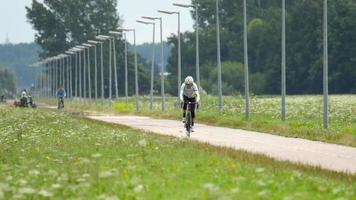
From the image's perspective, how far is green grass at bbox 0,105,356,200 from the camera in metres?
12.6

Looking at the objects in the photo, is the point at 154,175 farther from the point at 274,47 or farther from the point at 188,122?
the point at 274,47

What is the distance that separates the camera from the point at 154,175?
15664 mm

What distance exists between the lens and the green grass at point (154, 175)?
1262cm

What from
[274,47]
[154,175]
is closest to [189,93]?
[154,175]

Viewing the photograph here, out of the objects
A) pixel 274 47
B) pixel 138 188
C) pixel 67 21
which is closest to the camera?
pixel 138 188

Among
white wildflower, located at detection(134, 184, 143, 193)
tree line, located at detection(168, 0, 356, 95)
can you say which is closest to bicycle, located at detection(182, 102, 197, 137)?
white wildflower, located at detection(134, 184, 143, 193)

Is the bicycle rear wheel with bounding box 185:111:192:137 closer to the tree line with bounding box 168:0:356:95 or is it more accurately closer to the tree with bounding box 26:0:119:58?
the tree line with bounding box 168:0:356:95

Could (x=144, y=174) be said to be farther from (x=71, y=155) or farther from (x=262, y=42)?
(x=262, y=42)

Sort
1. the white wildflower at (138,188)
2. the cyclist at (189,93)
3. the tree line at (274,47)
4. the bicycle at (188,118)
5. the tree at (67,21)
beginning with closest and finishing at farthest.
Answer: the white wildflower at (138,188), the cyclist at (189,93), the bicycle at (188,118), the tree line at (274,47), the tree at (67,21)

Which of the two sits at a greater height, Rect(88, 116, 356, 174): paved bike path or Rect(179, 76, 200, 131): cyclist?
Rect(179, 76, 200, 131): cyclist

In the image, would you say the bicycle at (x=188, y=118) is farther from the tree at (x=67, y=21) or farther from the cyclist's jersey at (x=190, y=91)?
the tree at (x=67, y=21)

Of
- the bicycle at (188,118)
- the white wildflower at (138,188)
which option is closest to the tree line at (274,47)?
the bicycle at (188,118)

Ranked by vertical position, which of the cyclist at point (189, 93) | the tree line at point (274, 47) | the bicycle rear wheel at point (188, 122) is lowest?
the bicycle rear wheel at point (188, 122)

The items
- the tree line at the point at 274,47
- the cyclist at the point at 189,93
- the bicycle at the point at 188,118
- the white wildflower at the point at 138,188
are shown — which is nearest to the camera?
the white wildflower at the point at 138,188
